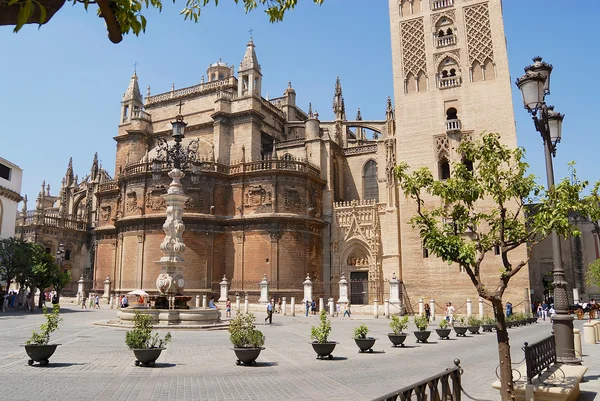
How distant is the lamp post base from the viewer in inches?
334

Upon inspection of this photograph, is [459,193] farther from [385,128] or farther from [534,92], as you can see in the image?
[385,128]

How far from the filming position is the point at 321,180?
123 feet

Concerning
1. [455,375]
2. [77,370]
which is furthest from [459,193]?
[77,370]

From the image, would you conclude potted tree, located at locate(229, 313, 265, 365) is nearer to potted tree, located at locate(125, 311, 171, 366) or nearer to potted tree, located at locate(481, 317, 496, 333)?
potted tree, located at locate(125, 311, 171, 366)

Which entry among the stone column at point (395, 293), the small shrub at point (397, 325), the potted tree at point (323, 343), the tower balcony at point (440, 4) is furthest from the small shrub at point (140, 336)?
the tower balcony at point (440, 4)

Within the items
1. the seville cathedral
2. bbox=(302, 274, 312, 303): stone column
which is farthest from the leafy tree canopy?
bbox=(302, 274, 312, 303): stone column

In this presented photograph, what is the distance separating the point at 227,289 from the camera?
34.3 metres

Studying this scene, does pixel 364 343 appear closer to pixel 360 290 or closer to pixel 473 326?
pixel 473 326

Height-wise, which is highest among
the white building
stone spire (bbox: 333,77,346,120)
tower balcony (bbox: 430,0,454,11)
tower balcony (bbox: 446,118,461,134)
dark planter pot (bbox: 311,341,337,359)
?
tower balcony (bbox: 430,0,454,11)

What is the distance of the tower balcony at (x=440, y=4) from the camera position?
108 feet

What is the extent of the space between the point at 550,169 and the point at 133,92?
41.6 m

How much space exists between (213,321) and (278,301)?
1335 centimetres

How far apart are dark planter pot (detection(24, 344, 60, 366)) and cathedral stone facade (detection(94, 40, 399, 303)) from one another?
74.3 ft

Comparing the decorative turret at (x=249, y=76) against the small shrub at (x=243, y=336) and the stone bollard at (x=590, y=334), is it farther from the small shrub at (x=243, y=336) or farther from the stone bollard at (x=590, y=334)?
the small shrub at (x=243, y=336)
